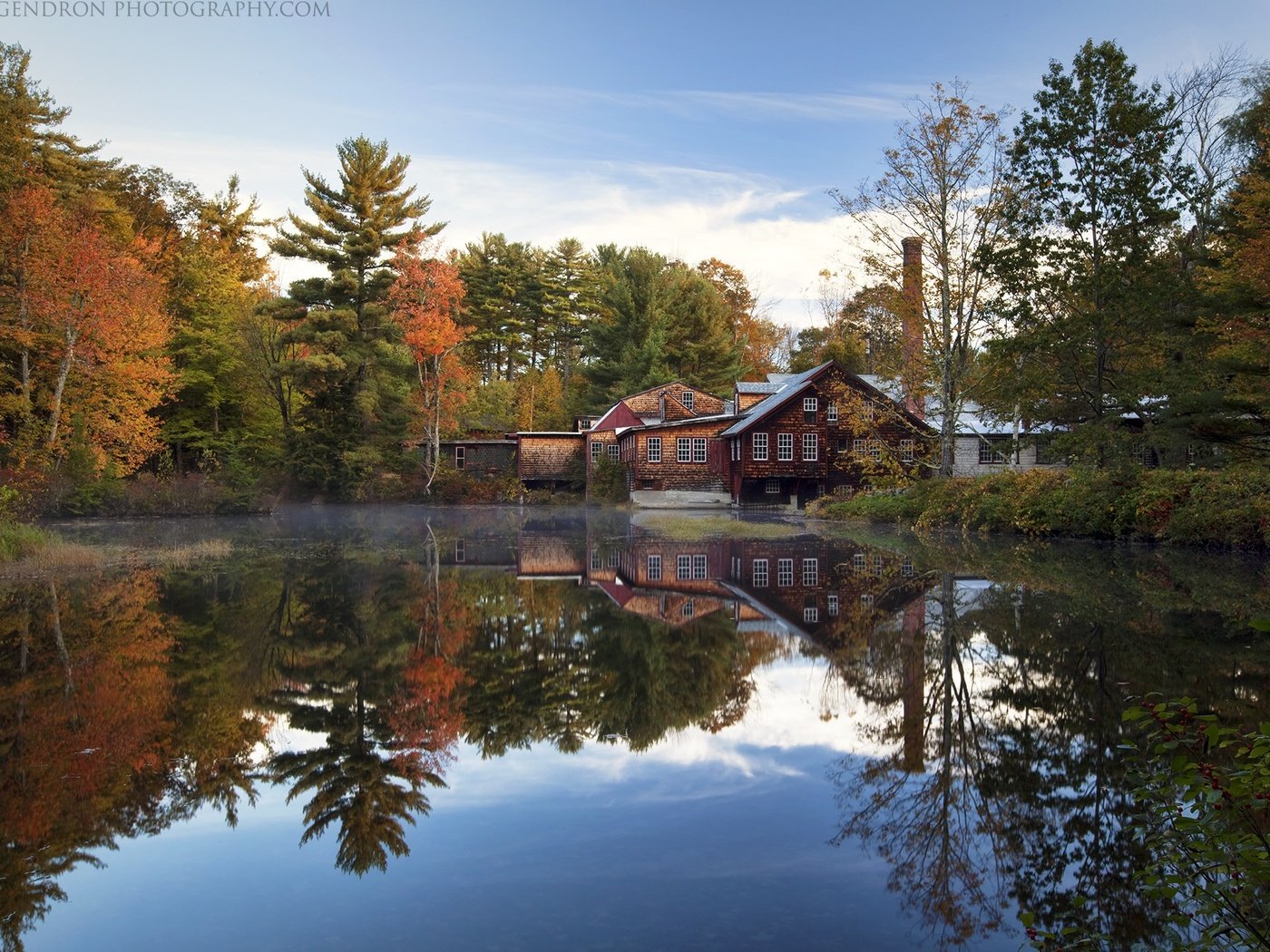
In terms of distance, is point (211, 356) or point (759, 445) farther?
point (211, 356)

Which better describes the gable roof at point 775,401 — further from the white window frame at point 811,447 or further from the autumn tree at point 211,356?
the autumn tree at point 211,356

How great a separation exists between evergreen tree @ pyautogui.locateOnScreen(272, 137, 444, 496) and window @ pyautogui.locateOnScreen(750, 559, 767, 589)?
34.3 m

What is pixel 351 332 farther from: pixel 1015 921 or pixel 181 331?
pixel 1015 921

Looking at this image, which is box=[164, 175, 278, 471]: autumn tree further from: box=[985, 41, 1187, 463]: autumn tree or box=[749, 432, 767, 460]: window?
box=[985, 41, 1187, 463]: autumn tree

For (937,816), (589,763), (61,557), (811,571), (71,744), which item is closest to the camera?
(937,816)

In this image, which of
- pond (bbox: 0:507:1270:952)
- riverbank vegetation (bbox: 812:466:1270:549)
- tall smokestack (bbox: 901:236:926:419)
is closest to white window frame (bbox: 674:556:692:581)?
pond (bbox: 0:507:1270:952)

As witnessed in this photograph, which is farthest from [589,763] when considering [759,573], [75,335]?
[75,335]

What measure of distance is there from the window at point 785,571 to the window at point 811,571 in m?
0.22

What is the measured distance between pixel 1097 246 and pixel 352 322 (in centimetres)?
3575

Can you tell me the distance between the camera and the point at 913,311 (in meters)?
31.0

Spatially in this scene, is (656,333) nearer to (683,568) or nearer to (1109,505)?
(1109,505)

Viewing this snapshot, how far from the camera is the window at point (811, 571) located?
15812 millimetres

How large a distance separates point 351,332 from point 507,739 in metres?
46.3

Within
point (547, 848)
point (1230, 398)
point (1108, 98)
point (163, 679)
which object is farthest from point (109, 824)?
Result: point (1108, 98)
